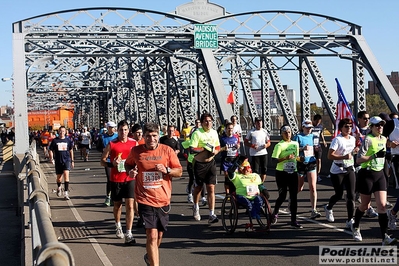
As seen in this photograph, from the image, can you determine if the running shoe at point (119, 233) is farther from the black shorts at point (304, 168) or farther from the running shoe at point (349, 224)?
the running shoe at point (349, 224)

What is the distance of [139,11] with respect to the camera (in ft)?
86.4

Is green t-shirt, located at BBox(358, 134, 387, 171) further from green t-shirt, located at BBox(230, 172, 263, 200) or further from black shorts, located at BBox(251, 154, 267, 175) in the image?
black shorts, located at BBox(251, 154, 267, 175)

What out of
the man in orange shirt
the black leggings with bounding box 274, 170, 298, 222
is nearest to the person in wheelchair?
the black leggings with bounding box 274, 170, 298, 222

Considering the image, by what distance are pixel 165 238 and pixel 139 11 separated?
1746cm

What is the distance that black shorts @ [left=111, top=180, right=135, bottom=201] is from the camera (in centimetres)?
1021

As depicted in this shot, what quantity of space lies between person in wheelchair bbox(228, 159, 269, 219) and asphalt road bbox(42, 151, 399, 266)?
0.43m

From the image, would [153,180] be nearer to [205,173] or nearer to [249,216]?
[249,216]

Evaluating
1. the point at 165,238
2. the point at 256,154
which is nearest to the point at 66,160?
the point at 256,154

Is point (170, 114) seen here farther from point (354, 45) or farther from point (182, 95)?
point (354, 45)

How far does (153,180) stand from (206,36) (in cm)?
2019

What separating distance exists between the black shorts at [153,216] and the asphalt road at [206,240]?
112 centimetres

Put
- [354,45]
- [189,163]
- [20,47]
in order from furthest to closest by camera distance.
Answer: [354,45], [20,47], [189,163]

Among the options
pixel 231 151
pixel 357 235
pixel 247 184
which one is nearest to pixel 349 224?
pixel 357 235

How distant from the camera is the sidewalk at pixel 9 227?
993 centimetres
